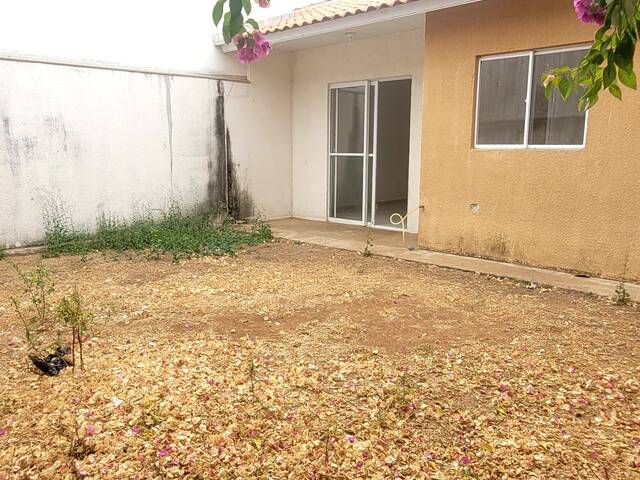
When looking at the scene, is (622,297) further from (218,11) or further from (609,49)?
(218,11)

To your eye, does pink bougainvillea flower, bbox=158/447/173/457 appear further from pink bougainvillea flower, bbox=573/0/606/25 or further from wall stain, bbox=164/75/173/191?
wall stain, bbox=164/75/173/191

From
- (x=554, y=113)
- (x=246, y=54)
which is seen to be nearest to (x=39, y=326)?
(x=246, y=54)

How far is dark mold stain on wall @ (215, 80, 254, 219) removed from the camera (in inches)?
391

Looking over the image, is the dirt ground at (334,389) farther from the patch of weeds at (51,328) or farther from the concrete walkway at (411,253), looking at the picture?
the concrete walkway at (411,253)

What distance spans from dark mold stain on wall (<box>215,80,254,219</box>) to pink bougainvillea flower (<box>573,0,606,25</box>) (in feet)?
27.9

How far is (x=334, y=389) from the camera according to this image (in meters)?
3.32

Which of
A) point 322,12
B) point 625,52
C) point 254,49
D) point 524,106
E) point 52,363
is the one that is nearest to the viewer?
point 625,52

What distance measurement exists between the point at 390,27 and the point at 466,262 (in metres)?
4.12

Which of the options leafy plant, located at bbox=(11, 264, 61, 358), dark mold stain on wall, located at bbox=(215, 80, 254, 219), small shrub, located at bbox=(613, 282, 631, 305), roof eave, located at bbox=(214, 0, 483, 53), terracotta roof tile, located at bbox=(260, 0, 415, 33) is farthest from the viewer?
dark mold stain on wall, located at bbox=(215, 80, 254, 219)

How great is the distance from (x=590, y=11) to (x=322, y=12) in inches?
299

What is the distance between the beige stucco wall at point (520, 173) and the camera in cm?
570

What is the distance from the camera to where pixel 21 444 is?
106 inches

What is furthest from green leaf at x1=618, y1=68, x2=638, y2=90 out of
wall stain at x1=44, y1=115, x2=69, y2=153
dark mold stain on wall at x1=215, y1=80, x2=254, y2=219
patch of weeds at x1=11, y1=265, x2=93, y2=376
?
dark mold stain on wall at x1=215, y1=80, x2=254, y2=219

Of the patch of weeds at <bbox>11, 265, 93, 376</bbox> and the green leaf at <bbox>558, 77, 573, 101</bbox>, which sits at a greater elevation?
the green leaf at <bbox>558, 77, 573, 101</bbox>
